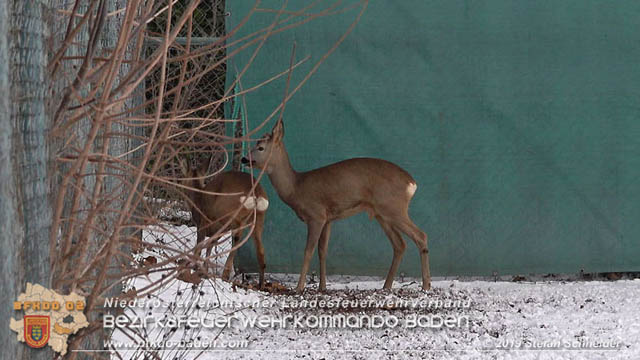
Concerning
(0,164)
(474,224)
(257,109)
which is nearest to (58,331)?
(0,164)

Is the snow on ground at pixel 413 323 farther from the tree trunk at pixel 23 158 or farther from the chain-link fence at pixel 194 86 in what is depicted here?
the tree trunk at pixel 23 158

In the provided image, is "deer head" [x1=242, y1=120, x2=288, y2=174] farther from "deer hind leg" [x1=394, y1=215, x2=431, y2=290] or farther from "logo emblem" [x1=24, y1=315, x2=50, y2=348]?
"logo emblem" [x1=24, y1=315, x2=50, y2=348]

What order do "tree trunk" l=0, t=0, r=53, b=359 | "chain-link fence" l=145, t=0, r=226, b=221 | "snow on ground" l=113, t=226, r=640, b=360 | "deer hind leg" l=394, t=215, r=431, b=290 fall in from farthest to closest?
"deer hind leg" l=394, t=215, r=431, b=290, "snow on ground" l=113, t=226, r=640, b=360, "chain-link fence" l=145, t=0, r=226, b=221, "tree trunk" l=0, t=0, r=53, b=359

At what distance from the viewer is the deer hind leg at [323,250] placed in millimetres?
5656

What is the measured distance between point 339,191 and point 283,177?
431 mm

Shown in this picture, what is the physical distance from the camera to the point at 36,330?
154 centimetres

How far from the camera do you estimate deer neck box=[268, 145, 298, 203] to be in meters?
5.66

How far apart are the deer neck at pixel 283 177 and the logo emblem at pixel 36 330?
4088mm

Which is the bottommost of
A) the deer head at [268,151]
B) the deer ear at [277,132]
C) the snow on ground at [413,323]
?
the snow on ground at [413,323]

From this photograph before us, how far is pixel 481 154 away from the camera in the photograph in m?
6.24

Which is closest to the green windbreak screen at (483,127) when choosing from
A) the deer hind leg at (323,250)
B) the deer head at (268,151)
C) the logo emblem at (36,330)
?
the deer hind leg at (323,250)

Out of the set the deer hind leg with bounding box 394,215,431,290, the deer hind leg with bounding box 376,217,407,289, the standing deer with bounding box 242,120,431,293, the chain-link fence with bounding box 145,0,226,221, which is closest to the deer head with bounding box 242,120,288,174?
the standing deer with bounding box 242,120,431,293

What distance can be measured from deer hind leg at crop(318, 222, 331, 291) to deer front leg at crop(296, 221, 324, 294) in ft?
0.47

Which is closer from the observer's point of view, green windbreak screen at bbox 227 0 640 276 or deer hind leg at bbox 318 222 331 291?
deer hind leg at bbox 318 222 331 291
